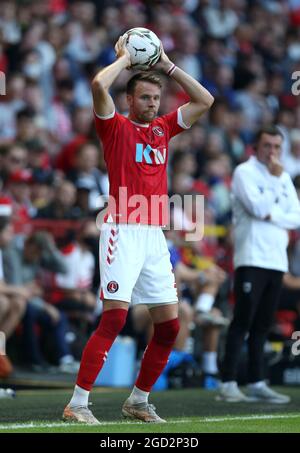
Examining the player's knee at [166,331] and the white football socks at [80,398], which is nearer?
the white football socks at [80,398]

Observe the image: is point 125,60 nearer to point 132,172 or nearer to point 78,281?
point 132,172

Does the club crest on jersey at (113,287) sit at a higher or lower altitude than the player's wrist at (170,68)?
lower

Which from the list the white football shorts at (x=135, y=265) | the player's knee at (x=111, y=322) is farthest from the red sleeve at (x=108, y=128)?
the player's knee at (x=111, y=322)

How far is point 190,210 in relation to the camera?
14148mm

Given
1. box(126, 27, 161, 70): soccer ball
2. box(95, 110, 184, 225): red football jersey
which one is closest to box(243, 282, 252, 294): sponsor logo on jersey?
box(95, 110, 184, 225): red football jersey

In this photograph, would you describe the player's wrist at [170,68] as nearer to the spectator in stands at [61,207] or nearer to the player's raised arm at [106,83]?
the player's raised arm at [106,83]

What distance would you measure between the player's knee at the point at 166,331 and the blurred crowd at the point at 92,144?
3.61 metres

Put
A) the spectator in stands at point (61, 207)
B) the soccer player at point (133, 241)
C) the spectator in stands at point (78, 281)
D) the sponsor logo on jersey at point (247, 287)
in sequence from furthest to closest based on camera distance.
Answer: the spectator in stands at point (61, 207), the spectator in stands at point (78, 281), the sponsor logo on jersey at point (247, 287), the soccer player at point (133, 241)

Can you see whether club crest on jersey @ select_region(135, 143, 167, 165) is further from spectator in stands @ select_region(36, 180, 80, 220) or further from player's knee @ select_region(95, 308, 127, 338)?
spectator in stands @ select_region(36, 180, 80, 220)

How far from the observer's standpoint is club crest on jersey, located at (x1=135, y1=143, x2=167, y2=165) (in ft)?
25.9

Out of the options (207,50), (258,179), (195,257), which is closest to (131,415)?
(258,179)

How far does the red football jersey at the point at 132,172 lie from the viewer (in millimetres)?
7801

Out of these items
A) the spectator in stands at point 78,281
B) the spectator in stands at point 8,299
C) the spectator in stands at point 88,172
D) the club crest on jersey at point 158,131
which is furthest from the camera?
the spectator in stands at point 88,172

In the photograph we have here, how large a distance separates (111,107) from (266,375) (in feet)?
18.4
